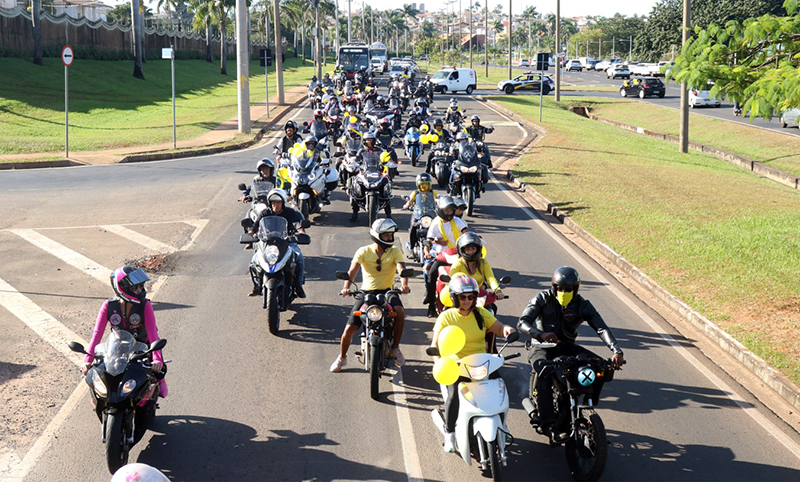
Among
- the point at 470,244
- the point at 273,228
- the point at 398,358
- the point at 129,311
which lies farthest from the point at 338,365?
the point at 273,228

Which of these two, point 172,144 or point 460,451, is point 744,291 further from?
point 172,144

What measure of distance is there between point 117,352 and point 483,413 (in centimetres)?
290

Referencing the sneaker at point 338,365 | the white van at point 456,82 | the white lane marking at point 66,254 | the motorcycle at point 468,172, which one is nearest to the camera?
the sneaker at point 338,365

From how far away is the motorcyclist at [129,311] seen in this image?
761cm

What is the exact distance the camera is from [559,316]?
7.52 meters

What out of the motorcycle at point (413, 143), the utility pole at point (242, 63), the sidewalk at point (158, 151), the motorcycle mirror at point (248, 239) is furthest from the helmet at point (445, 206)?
the utility pole at point (242, 63)

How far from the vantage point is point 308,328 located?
1104 cm

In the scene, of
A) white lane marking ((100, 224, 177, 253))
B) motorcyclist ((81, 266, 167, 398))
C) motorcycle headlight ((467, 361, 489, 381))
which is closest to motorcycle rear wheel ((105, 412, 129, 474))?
motorcyclist ((81, 266, 167, 398))

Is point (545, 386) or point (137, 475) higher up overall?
point (137, 475)

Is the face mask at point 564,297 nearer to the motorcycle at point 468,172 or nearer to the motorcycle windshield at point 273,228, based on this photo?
the motorcycle windshield at point 273,228

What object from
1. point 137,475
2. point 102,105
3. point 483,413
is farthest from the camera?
point 102,105

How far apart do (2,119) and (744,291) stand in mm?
32014

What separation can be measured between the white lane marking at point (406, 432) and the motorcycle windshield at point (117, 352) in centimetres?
242

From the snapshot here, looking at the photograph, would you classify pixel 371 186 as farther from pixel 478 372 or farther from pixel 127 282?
pixel 478 372
